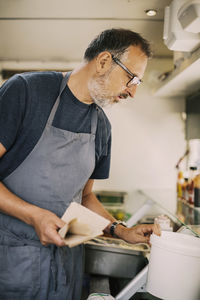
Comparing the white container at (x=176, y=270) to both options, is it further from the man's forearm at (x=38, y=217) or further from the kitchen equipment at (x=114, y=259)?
the kitchen equipment at (x=114, y=259)

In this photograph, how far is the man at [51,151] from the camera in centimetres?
127

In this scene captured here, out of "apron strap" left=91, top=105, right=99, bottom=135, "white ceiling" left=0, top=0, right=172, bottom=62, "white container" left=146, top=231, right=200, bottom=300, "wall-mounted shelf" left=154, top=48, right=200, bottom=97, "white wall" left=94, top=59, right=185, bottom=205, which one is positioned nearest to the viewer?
"white container" left=146, top=231, right=200, bottom=300

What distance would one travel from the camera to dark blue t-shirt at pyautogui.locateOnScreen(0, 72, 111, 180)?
1.22m

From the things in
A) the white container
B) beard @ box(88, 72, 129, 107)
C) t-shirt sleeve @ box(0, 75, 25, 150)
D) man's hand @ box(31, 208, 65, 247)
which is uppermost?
beard @ box(88, 72, 129, 107)

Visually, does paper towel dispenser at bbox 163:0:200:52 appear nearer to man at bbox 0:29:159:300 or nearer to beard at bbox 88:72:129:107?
man at bbox 0:29:159:300

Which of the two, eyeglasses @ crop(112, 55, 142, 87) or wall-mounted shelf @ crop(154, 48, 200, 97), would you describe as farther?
wall-mounted shelf @ crop(154, 48, 200, 97)

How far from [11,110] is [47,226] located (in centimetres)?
48

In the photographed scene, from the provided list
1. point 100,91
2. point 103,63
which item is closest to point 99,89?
point 100,91

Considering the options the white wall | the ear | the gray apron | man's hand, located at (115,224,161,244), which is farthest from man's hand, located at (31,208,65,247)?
the white wall

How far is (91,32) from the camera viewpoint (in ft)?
8.53

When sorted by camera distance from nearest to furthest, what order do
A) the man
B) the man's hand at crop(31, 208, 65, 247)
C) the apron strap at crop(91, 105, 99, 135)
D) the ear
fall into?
the man's hand at crop(31, 208, 65, 247)
the man
the ear
the apron strap at crop(91, 105, 99, 135)

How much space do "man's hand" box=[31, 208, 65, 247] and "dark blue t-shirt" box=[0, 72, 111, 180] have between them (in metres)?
0.29

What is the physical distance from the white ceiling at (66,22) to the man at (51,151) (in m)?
0.81

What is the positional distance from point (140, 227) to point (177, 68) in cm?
136
